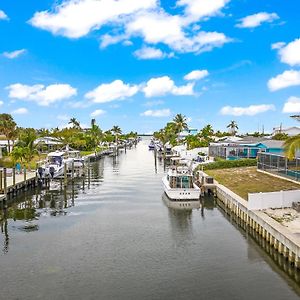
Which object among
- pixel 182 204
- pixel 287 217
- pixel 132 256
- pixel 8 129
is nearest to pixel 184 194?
pixel 182 204

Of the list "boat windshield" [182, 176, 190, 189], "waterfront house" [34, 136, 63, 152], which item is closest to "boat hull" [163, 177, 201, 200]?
"boat windshield" [182, 176, 190, 189]

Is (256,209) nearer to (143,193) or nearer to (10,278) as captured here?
(10,278)

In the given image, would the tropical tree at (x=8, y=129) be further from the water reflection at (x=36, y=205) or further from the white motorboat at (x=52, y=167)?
the water reflection at (x=36, y=205)

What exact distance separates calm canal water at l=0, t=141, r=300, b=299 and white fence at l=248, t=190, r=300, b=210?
2.67 m

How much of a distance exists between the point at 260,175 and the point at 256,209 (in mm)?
24897

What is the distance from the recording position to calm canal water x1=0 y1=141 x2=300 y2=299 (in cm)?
2194

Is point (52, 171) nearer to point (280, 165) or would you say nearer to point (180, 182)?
point (180, 182)

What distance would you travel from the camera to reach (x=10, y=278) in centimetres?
2375

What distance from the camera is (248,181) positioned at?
174 feet

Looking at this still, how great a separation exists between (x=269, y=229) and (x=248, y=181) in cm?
2523

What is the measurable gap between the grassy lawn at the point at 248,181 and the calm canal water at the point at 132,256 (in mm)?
5164

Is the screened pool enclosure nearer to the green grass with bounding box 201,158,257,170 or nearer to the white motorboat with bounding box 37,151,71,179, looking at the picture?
the green grass with bounding box 201,158,257,170

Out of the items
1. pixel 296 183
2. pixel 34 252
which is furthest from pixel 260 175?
pixel 34 252

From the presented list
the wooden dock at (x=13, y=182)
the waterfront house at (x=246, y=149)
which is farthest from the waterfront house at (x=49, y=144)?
the waterfront house at (x=246, y=149)
